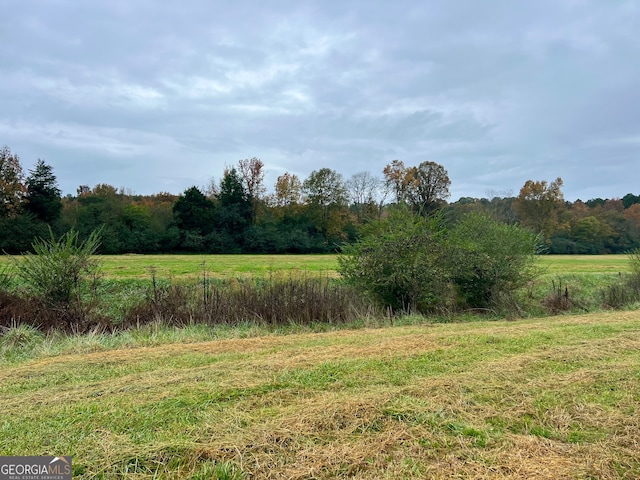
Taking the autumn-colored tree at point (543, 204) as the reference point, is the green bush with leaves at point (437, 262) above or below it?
below

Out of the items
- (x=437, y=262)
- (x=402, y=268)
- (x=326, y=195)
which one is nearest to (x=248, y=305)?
(x=402, y=268)

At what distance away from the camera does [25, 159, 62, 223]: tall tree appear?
142ft

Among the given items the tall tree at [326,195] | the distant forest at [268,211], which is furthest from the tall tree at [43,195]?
the tall tree at [326,195]

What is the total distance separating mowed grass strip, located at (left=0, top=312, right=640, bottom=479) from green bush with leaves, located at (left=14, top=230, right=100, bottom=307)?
18.2 ft

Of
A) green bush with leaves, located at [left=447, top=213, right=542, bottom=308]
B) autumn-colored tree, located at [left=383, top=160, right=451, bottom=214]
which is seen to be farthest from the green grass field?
autumn-colored tree, located at [left=383, top=160, right=451, bottom=214]

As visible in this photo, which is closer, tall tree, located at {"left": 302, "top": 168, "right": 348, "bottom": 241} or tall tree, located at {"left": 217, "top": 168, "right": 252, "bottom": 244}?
tall tree, located at {"left": 217, "top": 168, "right": 252, "bottom": 244}

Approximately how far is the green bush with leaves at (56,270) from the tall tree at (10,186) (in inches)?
1525

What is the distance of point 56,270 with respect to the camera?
10.1 m

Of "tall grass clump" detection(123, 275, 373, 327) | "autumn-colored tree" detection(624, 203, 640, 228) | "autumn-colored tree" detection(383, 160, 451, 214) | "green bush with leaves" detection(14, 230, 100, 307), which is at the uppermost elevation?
"autumn-colored tree" detection(383, 160, 451, 214)

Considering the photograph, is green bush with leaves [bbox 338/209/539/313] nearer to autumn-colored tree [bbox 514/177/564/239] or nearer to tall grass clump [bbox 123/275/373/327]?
tall grass clump [bbox 123/275/373/327]

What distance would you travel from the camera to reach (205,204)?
2052 inches

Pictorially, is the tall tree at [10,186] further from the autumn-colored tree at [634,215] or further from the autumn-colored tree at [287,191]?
the autumn-colored tree at [634,215]

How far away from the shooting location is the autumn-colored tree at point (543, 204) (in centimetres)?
5775

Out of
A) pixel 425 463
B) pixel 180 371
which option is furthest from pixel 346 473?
pixel 180 371
